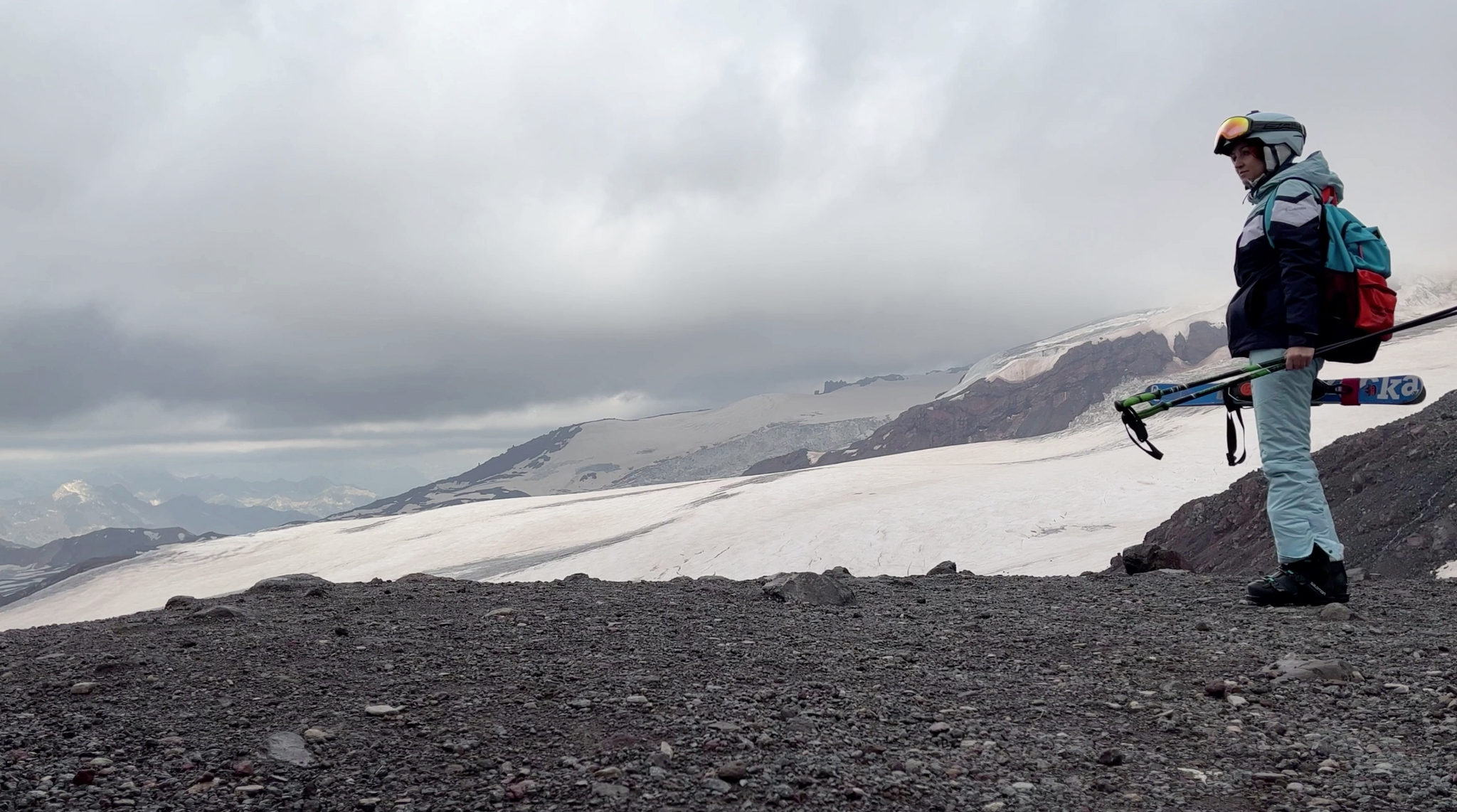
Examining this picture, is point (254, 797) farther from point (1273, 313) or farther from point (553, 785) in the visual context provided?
point (1273, 313)

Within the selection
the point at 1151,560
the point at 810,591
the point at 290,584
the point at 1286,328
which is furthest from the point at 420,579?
the point at 1151,560

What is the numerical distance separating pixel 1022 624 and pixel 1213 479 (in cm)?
3343

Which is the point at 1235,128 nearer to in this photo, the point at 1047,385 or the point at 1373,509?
the point at 1373,509

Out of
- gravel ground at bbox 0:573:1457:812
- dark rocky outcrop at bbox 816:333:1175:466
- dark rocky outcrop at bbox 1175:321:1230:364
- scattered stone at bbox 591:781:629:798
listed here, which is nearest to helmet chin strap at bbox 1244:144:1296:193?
gravel ground at bbox 0:573:1457:812

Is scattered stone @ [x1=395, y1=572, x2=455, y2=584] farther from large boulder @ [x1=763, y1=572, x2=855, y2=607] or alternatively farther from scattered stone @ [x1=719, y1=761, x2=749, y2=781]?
scattered stone @ [x1=719, y1=761, x2=749, y2=781]

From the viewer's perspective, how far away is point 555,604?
18.9 feet

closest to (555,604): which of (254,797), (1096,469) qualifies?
(254,797)

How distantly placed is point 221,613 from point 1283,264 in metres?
6.38

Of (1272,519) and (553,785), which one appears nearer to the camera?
(553,785)

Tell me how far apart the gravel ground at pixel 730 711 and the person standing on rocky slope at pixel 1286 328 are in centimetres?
32

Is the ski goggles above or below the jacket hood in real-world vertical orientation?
above

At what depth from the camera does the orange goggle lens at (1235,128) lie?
17.9ft

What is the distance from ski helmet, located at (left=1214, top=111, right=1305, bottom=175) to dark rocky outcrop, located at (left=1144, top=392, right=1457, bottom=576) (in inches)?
207

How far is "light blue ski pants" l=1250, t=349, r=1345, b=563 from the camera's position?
17.1 ft
